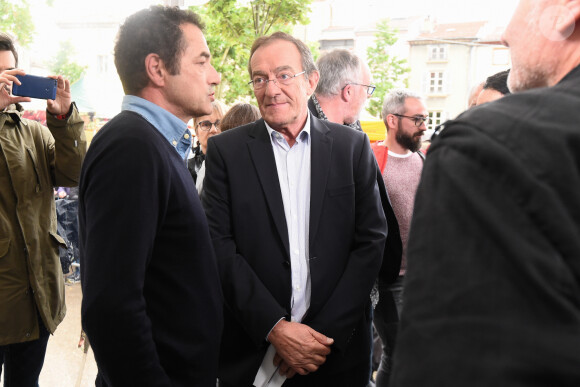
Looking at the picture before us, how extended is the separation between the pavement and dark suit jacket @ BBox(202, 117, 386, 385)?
1.31m

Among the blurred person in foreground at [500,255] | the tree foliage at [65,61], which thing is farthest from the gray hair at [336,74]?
the tree foliage at [65,61]

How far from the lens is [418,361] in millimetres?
481

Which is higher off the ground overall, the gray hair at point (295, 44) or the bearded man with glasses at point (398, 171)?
the gray hair at point (295, 44)

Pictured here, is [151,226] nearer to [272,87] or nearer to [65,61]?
[272,87]

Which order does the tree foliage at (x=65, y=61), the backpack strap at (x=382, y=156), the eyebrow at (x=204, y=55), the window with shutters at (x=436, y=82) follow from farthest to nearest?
the window with shutters at (x=436, y=82) < the tree foliage at (x=65, y=61) < the backpack strap at (x=382, y=156) < the eyebrow at (x=204, y=55)

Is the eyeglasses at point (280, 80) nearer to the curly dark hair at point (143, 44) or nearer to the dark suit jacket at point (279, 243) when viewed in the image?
the dark suit jacket at point (279, 243)

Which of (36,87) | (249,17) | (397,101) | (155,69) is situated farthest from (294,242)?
(249,17)

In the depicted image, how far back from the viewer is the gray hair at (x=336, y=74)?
2.46 m

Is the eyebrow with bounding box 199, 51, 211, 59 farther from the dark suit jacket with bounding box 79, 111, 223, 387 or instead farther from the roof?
the roof

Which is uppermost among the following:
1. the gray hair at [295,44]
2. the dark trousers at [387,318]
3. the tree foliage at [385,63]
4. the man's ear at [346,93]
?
the gray hair at [295,44]

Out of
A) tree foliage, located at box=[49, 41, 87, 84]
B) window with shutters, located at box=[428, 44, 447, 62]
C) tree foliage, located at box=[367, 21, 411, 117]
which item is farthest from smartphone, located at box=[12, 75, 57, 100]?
window with shutters, located at box=[428, 44, 447, 62]

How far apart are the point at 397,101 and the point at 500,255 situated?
A: 9.10 ft

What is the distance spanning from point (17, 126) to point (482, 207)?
2048mm

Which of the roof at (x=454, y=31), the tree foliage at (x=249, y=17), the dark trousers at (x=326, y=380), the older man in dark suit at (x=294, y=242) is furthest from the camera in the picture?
the roof at (x=454, y=31)
